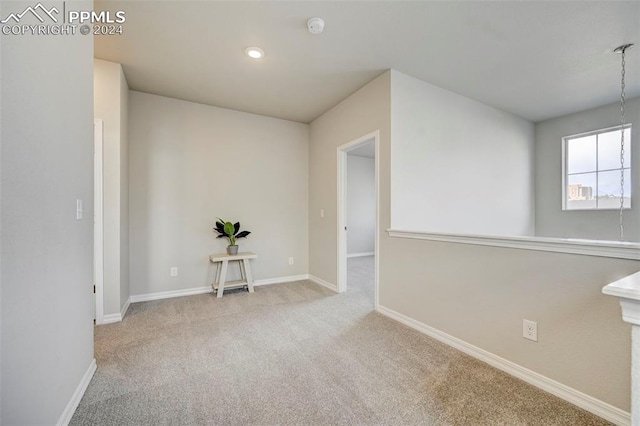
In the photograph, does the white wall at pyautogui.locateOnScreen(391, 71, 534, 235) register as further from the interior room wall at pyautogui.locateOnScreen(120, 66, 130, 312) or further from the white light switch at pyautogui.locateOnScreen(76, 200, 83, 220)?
the interior room wall at pyautogui.locateOnScreen(120, 66, 130, 312)

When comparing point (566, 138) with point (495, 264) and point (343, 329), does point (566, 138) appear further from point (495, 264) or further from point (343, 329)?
point (343, 329)

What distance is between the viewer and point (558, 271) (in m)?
1.64

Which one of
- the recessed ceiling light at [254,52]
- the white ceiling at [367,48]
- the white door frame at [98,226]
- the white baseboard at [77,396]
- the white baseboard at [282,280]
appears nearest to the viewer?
the white baseboard at [77,396]

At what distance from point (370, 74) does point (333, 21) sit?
96 cm

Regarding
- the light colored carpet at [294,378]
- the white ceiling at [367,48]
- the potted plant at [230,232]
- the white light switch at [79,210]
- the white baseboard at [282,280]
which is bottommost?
the light colored carpet at [294,378]

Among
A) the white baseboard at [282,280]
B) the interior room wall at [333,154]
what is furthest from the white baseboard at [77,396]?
the interior room wall at [333,154]

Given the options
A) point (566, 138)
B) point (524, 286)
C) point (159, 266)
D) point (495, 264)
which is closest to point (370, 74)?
point (495, 264)

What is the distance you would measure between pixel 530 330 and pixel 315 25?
9.03 feet

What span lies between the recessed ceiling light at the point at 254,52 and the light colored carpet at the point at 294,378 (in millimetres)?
2659

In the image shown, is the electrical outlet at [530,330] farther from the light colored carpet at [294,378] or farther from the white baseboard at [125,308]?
the white baseboard at [125,308]

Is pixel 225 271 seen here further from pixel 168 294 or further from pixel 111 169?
pixel 111 169

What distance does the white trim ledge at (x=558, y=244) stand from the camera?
1.39 metres

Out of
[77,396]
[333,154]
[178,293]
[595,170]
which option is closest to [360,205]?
[333,154]

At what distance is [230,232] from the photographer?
3.70 m
